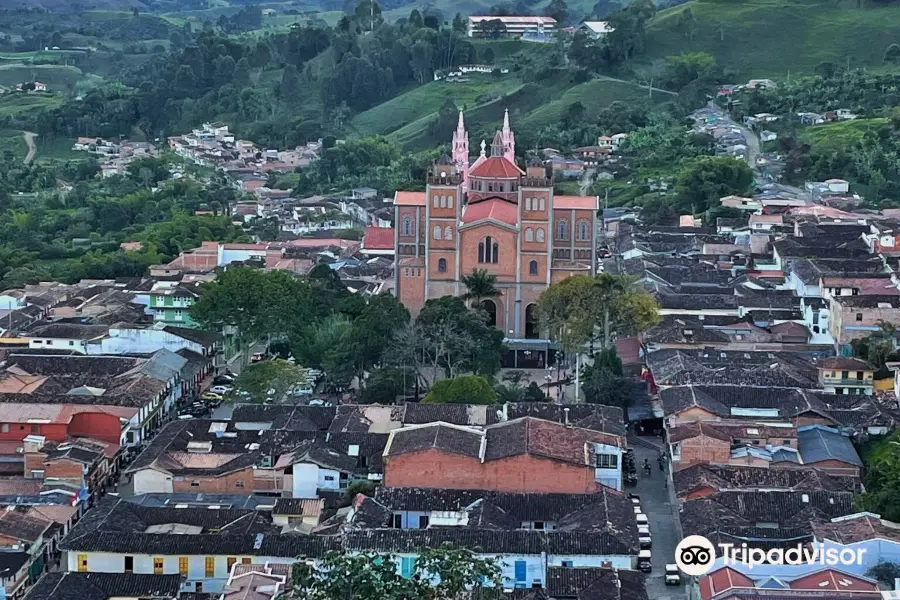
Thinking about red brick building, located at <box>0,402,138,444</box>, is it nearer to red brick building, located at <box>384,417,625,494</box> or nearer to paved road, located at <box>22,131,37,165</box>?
red brick building, located at <box>384,417,625,494</box>

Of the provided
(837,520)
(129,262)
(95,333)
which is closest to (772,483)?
(837,520)

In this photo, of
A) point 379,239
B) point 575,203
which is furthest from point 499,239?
point 379,239

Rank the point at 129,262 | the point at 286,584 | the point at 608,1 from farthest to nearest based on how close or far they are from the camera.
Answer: the point at 608,1 → the point at 129,262 → the point at 286,584

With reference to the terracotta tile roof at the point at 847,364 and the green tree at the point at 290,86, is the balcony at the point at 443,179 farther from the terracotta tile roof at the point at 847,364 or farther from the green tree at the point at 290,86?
the green tree at the point at 290,86

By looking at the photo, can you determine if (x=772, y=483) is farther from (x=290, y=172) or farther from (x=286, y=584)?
(x=290, y=172)

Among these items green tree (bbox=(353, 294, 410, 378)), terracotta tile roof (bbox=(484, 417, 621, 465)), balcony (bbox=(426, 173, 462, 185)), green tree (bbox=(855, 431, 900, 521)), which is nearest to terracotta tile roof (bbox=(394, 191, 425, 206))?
balcony (bbox=(426, 173, 462, 185))

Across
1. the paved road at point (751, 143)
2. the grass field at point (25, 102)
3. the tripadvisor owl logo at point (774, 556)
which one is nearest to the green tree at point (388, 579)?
the tripadvisor owl logo at point (774, 556)
